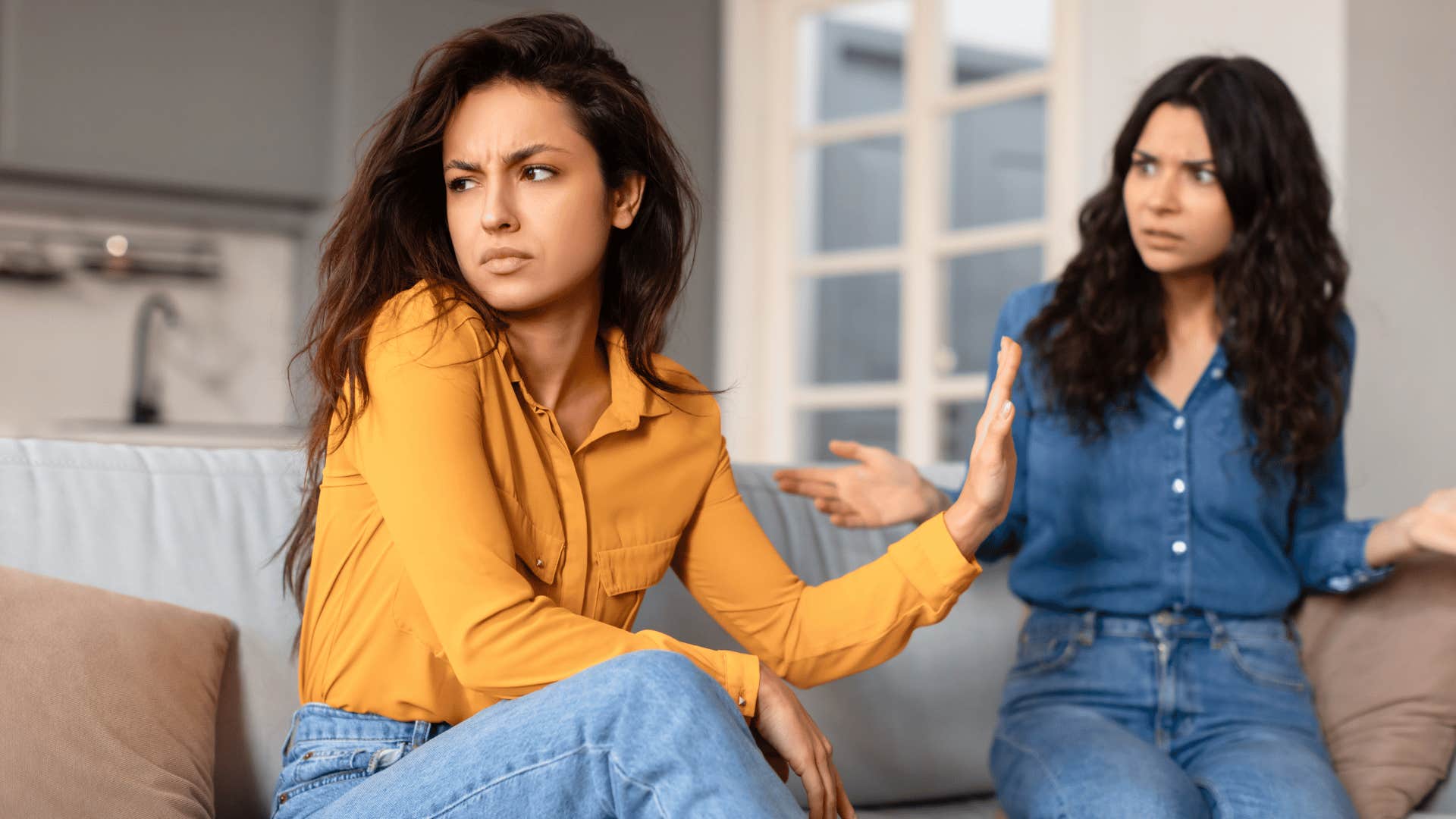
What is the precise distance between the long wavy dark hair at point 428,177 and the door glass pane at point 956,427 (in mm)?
2389

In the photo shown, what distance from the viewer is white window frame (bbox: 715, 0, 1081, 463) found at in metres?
3.49

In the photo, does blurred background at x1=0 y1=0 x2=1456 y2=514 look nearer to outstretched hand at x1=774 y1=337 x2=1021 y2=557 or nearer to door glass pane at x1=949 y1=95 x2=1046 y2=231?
door glass pane at x1=949 y1=95 x2=1046 y2=231

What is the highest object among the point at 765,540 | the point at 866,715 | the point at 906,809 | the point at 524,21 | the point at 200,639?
the point at 524,21

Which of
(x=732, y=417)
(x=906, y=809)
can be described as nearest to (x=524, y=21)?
(x=906, y=809)

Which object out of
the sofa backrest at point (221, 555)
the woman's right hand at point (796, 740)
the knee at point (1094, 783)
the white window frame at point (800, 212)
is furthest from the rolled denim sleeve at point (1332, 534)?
the white window frame at point (800, 212)

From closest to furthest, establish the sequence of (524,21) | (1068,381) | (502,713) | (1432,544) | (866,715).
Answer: (502,713) < (524,21) < (1432,544) < (1068,381) < (866,715)

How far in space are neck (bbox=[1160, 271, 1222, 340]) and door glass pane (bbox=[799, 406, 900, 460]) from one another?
2.06m

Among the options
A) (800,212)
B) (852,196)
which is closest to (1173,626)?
(852,196)

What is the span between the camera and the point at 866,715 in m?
1.85

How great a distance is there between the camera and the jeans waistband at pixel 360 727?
125 cm

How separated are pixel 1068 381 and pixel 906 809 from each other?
0.64m

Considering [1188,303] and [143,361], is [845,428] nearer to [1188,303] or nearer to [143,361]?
A: [143,361]

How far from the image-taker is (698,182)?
361cm

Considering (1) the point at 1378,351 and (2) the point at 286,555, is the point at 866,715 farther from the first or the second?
(1) the point at 1378,351
